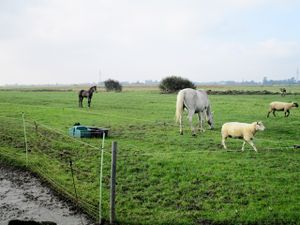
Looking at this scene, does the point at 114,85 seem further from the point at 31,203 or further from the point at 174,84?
the point at 31,203

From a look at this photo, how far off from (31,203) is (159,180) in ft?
12.1

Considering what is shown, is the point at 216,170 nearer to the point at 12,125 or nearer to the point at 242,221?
the point at 242,221

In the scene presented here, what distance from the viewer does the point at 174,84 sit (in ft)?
235

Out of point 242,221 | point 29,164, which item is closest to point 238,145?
point 242,221

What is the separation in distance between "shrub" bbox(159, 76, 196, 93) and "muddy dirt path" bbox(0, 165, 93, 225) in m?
60.9

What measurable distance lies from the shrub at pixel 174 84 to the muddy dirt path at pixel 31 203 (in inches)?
2397

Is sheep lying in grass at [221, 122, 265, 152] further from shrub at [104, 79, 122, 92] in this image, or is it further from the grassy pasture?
shrub at [104, 79, 122, 92]

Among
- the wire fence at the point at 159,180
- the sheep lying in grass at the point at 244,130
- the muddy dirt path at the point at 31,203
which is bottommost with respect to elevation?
the muddy dirt path at the point at 31,203

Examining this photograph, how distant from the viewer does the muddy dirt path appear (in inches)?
331

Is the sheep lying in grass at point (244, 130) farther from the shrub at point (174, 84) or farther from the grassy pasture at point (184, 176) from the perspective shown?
the shrub at point (174, 84)

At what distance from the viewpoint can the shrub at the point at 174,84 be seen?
71375mm

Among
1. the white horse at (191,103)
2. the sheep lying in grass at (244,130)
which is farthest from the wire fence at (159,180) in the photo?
the white horse at (191,103)

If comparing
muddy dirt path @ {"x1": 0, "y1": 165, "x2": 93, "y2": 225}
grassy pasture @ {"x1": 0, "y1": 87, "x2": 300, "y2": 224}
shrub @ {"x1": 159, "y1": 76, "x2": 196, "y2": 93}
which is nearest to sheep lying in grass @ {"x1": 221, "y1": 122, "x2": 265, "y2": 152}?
grassy pasture @ {"x1": 0, "y1": 87, "x2": 300, "y2": 224}

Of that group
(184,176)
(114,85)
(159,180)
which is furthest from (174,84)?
(159,180)
